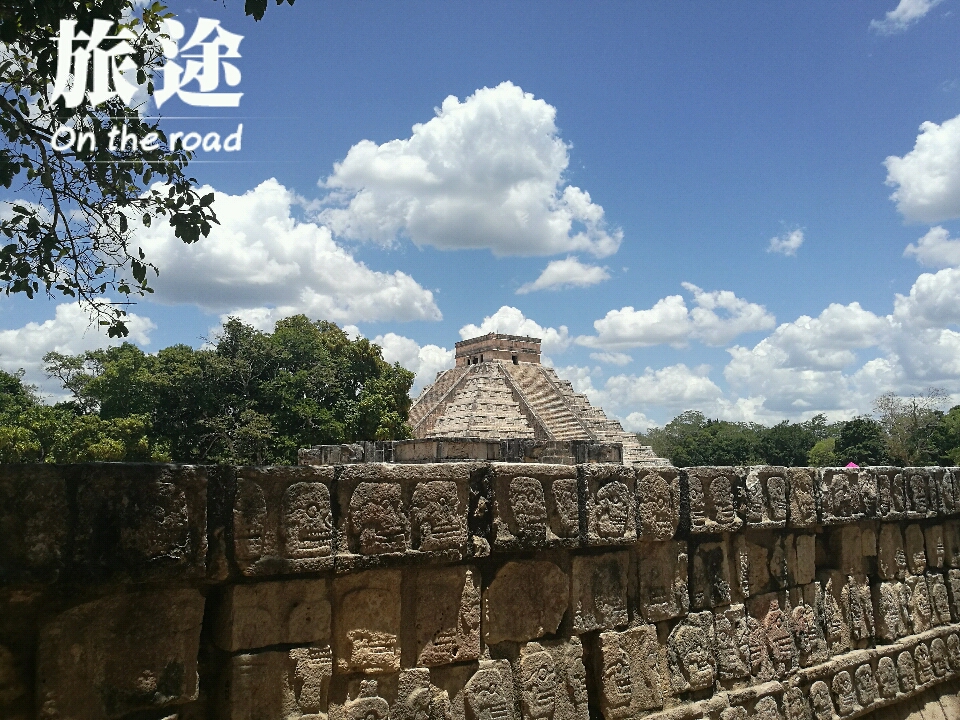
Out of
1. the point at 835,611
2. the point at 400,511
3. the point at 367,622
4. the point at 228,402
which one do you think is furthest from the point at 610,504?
the point at 228,402

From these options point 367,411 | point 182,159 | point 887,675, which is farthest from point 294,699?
point 367,411

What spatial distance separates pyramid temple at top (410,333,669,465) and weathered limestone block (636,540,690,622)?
28244mm

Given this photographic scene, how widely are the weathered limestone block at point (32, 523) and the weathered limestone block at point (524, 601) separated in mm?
1728

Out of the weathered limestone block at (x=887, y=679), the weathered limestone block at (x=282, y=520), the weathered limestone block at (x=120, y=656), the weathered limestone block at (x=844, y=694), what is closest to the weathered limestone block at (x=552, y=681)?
the weathered limestone block at (x=282, y=520)

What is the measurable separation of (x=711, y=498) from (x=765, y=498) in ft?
1.78

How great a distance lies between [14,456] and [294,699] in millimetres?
20086

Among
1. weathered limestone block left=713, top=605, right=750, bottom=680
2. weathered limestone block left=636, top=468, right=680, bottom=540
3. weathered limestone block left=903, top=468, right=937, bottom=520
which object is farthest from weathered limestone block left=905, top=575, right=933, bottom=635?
weathered limestone block left=636, top=468, right=680, bottom=540

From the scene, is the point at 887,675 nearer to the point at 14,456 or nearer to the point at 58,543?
the point at 58,543

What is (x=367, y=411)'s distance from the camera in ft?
86.2

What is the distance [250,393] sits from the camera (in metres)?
26.1

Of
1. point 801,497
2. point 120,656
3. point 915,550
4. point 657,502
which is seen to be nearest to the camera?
point 120,656

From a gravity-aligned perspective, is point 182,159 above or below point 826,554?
above

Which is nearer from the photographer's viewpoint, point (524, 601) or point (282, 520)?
point (282, 520)

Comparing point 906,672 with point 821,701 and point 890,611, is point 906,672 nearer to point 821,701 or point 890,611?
point 890,611
